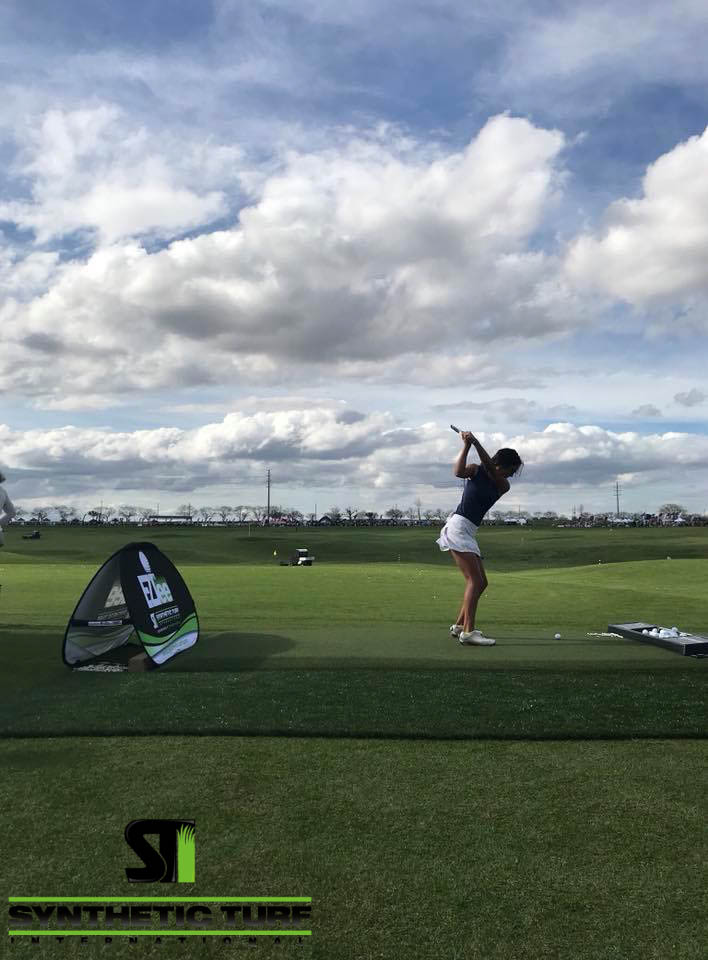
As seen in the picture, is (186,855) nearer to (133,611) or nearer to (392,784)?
(392,784)

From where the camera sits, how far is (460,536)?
11.6 metres

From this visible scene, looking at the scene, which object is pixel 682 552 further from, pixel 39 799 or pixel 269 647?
pixel 39 799

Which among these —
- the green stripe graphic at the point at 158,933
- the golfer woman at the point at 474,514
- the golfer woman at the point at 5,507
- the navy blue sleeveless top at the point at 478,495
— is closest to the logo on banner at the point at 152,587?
the golfer woman at the point at 5,507

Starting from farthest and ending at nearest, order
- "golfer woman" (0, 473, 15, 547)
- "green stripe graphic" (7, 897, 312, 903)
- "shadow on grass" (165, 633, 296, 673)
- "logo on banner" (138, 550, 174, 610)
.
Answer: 1. "golfer woman" (0, 473, 15, 547)
2. "logo on banner" (138, 550, 174, 610)
3. "shadow on grass" (165, 633, 296, 673)
4. "green stripe graphic" (7, 897, 312, 903)

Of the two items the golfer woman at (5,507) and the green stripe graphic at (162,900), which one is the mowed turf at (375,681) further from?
the green stripe graphic at (162,900)

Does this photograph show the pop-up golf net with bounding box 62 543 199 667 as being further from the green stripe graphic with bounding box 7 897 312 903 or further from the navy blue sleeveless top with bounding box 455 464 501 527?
the green stripe graphic with bounding box 7 897 312 903

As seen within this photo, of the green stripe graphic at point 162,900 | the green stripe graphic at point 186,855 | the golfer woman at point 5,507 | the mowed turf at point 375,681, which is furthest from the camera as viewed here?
the golfer woman at point 5,507

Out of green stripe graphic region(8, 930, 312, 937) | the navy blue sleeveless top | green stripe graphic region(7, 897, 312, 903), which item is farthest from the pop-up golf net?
green stripe graphic region(8, 930, 312, 937)

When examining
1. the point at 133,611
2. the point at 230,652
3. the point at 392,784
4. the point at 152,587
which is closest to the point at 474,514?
the point at 230,652

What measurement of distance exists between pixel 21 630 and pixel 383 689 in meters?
8.39

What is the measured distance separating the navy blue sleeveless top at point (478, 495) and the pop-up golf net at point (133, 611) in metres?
5.04

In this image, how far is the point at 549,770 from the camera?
6098 millimetres

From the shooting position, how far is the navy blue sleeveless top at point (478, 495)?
1158 centimetres

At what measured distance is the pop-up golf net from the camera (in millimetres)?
10406
